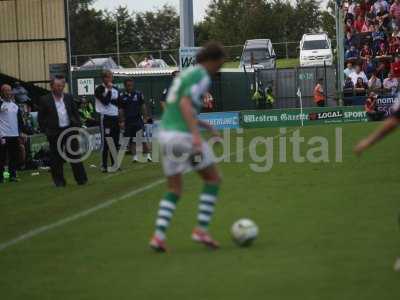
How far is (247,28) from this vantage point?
84688mm

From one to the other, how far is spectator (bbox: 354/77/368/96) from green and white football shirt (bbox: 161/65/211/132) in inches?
1229

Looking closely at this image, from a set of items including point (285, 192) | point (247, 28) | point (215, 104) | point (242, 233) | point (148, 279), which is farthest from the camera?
point (247, 28)

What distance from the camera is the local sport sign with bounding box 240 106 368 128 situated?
128 ft

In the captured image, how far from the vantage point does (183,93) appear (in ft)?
31.5

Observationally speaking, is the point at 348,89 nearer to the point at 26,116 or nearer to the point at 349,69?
the point at 349,69

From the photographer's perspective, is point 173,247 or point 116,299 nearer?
point 116,299

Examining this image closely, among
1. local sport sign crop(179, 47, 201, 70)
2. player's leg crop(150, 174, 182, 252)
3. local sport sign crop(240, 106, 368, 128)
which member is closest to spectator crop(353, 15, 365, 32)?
local sport sign crop(240, 106, 368, 128)

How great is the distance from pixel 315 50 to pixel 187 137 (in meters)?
53.7

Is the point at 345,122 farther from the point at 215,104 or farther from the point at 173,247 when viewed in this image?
the point at 173,247

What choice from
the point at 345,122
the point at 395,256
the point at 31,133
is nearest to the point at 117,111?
the point at 31,133

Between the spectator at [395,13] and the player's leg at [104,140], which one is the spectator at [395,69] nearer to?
the spectator at [395,13]

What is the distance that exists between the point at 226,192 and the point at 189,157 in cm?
573

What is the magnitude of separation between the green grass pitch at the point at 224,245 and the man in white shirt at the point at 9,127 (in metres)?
2.91

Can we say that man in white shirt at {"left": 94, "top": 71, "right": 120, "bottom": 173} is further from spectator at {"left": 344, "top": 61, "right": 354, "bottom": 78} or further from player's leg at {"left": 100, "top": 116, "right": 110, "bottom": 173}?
spectator at {"left": 344, "top": 61, "right": 354, "bottom": 78}
